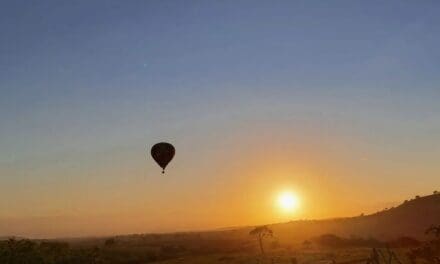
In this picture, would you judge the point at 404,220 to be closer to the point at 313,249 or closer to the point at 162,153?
the point at 313,249

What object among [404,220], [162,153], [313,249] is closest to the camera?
[162,153]

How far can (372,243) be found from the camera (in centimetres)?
12669

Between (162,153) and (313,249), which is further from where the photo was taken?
(313,249)

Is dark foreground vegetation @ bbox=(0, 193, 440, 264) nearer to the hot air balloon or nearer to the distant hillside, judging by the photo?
the distant hillside

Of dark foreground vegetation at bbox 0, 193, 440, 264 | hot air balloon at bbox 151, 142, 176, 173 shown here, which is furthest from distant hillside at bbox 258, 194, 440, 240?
hot air balloon at bbox 151, 142, 176, 173

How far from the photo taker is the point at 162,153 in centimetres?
5934

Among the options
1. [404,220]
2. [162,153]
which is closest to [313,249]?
[404,220]

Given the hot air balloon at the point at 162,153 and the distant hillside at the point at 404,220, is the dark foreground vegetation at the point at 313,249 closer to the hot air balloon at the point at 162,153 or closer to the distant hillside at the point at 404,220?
the distant hillside at the point at 404,220

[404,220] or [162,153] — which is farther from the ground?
[404,220]

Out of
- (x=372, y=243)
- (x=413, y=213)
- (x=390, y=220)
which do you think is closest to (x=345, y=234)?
(x=390, y=220)

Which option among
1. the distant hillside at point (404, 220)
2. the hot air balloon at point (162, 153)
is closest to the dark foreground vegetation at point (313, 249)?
the distant hillside at point (404, 220)

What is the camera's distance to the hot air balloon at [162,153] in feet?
194

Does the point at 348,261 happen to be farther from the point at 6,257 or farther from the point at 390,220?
the point at 390,220

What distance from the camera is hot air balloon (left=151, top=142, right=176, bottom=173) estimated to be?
59125mm
